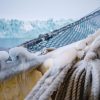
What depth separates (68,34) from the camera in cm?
148

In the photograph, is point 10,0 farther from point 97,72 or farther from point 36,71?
point 97,72

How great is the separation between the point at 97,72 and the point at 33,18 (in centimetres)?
66

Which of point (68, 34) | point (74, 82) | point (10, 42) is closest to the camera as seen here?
point (74, 82)

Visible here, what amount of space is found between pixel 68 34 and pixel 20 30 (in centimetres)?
35

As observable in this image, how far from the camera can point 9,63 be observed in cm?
90

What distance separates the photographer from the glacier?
47.0 inches

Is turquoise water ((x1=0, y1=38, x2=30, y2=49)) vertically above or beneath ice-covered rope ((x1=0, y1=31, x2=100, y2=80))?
above

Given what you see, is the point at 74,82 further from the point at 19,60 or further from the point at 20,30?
the point at 20,30

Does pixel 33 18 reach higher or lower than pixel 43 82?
higher

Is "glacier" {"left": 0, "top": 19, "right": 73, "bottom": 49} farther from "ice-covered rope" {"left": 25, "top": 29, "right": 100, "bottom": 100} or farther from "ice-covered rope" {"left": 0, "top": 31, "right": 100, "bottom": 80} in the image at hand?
"ice-covered rope" {"left": 25, "top": 29, "right": 100, "bottom": 100}

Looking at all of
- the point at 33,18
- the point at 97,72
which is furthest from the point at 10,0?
the point at 97,72

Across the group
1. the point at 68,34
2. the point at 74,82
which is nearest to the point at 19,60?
the point at 74,82

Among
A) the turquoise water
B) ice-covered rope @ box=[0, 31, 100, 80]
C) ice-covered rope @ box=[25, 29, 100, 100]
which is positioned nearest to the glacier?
the turquoise water

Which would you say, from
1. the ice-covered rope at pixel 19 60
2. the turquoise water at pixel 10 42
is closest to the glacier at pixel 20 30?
the turquoise water at pixel 10 42
